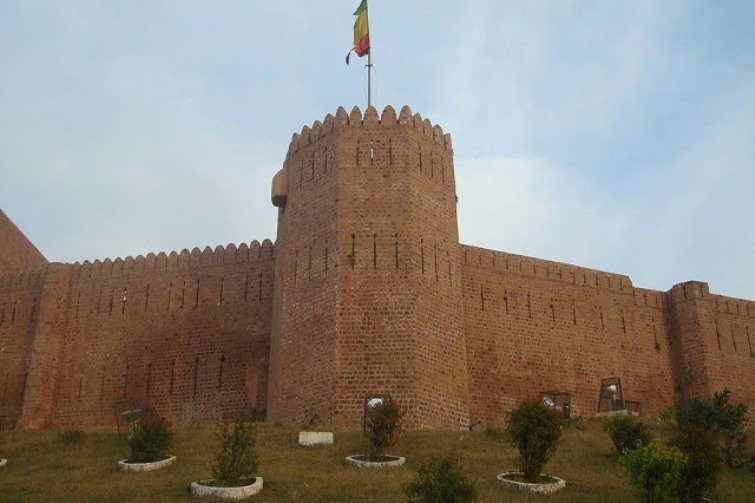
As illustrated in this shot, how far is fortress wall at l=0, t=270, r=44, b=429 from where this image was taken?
2236 centimetres

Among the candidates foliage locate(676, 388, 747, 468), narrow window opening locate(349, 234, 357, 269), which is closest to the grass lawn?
foliage locate(676, 388, 747, 468)

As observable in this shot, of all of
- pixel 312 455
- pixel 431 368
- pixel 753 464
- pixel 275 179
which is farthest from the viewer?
pixel 275 179

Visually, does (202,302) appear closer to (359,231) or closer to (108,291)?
(108,291)

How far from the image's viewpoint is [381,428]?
1358 centimetres

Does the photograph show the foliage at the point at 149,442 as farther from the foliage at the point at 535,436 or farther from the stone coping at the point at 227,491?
A: the foliage at the point at 535,436

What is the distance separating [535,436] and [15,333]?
16.6 m

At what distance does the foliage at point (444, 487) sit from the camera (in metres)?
9.62

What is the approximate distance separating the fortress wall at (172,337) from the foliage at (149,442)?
21.4 ft

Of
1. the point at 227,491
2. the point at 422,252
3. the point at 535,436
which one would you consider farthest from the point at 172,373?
the point at 535,436

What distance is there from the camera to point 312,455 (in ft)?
45.9

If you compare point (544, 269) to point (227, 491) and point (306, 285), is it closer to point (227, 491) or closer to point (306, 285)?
point (306, 285)

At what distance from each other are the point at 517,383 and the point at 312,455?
28.8ft

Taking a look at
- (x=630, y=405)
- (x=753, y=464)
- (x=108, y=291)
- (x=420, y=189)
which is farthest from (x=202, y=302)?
(x=753, y=464)

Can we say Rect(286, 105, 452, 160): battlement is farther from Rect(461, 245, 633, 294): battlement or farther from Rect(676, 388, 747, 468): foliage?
Rect(676, 388, 747, 468): foliage
